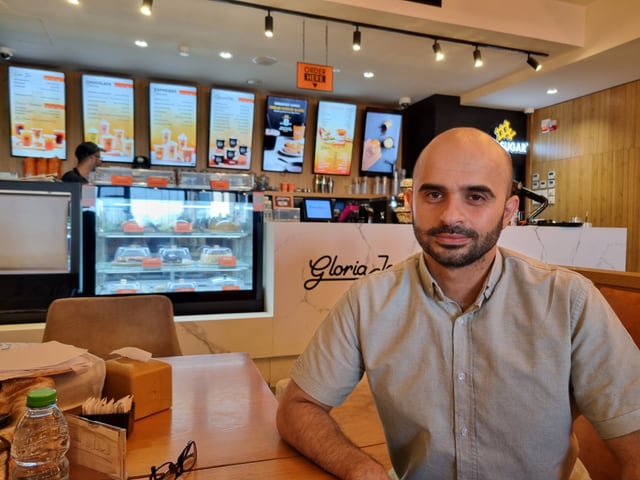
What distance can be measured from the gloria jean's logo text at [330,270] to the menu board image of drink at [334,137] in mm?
2932

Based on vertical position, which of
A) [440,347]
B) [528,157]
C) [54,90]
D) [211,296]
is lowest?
[211,296]

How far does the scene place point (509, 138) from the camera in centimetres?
622

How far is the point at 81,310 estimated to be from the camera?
1.81m

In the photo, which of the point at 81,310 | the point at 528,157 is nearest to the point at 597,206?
the point at 528,157

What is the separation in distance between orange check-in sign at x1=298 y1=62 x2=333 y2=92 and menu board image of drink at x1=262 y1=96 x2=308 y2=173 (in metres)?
1.79

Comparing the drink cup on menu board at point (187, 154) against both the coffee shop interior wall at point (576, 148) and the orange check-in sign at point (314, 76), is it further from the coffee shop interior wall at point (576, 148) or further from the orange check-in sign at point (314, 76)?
the orange check-in sign at point (314, 76)

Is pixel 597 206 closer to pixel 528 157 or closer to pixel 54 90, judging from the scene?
pixel 528 157

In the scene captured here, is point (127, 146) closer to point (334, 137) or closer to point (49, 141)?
point (49, 141)

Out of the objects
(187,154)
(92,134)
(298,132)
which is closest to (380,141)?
(298,132)

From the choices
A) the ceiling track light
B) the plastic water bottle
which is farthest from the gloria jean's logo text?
the plastic water bottle

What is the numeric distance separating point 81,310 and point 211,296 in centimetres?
123

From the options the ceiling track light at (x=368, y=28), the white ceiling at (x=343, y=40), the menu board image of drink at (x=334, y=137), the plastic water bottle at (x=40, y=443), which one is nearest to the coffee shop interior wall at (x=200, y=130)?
the menu board image of drink at (x=334, y=137)

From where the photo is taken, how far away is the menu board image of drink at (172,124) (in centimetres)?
515

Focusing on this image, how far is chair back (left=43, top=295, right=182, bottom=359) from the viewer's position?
1.78 meters
